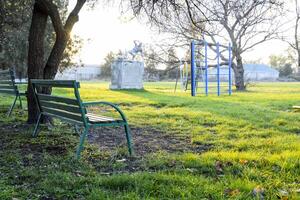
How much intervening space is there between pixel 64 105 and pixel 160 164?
60.9 inches

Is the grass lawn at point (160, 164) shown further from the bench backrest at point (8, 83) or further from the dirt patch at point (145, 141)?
the bench backrest at point (8, 83)

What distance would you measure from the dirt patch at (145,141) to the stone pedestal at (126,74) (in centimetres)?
1695

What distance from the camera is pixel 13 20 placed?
1675 cm

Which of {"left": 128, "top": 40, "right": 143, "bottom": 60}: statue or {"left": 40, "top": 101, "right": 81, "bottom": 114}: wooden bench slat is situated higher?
{"left": 128, "top": 40, "right": 143, "bottom": 60}: statue

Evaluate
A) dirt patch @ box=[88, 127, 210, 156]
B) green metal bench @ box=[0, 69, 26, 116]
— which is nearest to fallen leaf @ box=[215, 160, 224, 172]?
dirt patch @ box=[88, 127, 210, 156]

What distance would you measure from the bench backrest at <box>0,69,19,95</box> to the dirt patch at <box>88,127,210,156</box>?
291 cm

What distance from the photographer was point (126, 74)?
24.3 metres

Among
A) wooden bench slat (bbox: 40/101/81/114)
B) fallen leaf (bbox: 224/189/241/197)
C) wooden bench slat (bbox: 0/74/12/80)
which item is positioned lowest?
fallen leaf (bbox: 224/189/241/197)

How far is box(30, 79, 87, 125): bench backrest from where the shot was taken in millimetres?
4602

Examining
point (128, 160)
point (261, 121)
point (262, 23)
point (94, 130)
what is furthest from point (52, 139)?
point (262, 23)

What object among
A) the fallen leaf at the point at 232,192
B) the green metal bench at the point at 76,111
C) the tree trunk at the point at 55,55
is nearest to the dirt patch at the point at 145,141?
the green metal bench at the point at 76,111

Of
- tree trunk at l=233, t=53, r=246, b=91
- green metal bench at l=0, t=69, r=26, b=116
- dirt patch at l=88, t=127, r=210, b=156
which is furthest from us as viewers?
tree trunk at l=233, t=53, r=246, b=91

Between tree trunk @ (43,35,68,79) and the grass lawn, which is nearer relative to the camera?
the grass lawn

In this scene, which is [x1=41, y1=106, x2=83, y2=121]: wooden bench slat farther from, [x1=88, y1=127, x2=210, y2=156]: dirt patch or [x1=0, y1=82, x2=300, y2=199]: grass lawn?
[x1=88, y1=127, x2=210, y2=156]: dirt patch
